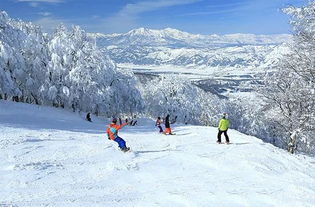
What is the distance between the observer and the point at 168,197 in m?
10.9

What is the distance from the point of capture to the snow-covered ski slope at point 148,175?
10836mm

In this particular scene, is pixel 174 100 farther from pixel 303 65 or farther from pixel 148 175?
pixel 148 175

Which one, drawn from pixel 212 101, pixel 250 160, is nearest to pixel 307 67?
pixel 250 160

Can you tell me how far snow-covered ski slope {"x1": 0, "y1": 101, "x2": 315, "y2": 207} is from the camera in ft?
35.6

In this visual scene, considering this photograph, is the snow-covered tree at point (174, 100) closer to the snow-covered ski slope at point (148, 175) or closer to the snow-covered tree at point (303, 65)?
the snow-covered tree at point (303, 65)

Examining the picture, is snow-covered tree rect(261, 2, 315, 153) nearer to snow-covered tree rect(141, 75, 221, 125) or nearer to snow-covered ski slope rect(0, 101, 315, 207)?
snow-covered ski slope rect(0, 101, 315, 207)

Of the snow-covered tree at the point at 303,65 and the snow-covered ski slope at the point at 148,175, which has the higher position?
the snow-covered tree at the point at 303,65

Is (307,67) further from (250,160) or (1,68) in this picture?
(1,68)

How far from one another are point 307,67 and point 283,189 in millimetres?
8012

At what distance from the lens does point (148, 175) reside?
13.6m

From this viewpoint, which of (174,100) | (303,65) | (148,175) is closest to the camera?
(148,175)

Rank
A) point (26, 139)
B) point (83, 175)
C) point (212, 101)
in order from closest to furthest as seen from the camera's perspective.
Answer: point (83, 175)
point (26, 139)
point (212, 101)

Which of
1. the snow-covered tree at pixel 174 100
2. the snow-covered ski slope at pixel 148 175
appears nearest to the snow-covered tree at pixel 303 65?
the snow-covered ski slope at pixel 148 175

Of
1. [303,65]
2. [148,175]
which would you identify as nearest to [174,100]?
[303,65]
